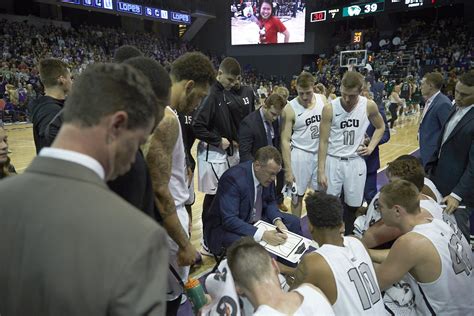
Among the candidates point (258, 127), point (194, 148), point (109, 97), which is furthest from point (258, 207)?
point (194, 148)

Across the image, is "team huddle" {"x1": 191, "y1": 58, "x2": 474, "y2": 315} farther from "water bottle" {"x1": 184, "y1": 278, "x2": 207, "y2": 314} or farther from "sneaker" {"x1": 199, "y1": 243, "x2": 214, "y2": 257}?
"sneaker" {"x1": 199, "y1": 243, "x2": 214, "y2": 257}

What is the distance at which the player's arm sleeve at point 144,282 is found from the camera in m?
0.83

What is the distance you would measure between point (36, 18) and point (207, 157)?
2143 cm

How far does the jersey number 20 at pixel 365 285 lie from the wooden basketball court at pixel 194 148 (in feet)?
6.49

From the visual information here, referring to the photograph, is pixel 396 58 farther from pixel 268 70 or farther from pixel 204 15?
pixel 204 15

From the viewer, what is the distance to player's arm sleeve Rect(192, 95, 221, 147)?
392 centimetres

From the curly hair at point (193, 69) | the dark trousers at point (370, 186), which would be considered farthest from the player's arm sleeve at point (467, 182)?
the curly hair at point (193, 69)

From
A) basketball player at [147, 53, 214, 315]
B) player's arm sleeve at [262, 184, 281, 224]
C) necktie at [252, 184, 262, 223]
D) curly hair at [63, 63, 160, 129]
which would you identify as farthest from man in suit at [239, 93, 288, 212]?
curly hair at [63, 63, 160, 129]

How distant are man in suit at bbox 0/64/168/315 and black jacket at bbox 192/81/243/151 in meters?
2.93

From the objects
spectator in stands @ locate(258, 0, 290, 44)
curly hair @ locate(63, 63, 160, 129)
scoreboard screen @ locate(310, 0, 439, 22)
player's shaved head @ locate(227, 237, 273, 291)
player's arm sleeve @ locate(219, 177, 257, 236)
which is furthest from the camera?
spectator in stands @ locate(258, 0, 290, 44)

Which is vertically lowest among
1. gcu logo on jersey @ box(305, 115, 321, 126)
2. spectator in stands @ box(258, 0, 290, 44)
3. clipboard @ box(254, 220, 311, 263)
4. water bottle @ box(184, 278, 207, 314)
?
clipboard @ box(254, 220, 311, 263)

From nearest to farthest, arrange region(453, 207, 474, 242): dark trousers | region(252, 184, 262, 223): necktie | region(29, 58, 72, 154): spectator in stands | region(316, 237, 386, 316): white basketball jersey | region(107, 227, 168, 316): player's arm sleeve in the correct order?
1. region(107, 227, 168, 316): player's arm sleeve
2. region(316, 237, 386, 316): white basketball jersey
3. region(29, 58, 72, 154): spectator in stands
4. region(453, 207, 474, 242): dark trousers
5. region(252, 184, 262, 223): necktie

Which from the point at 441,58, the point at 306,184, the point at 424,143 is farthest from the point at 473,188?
the point at 441,58

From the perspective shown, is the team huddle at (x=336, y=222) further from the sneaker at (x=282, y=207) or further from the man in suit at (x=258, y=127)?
the sneaker at (x=282, y=207)
